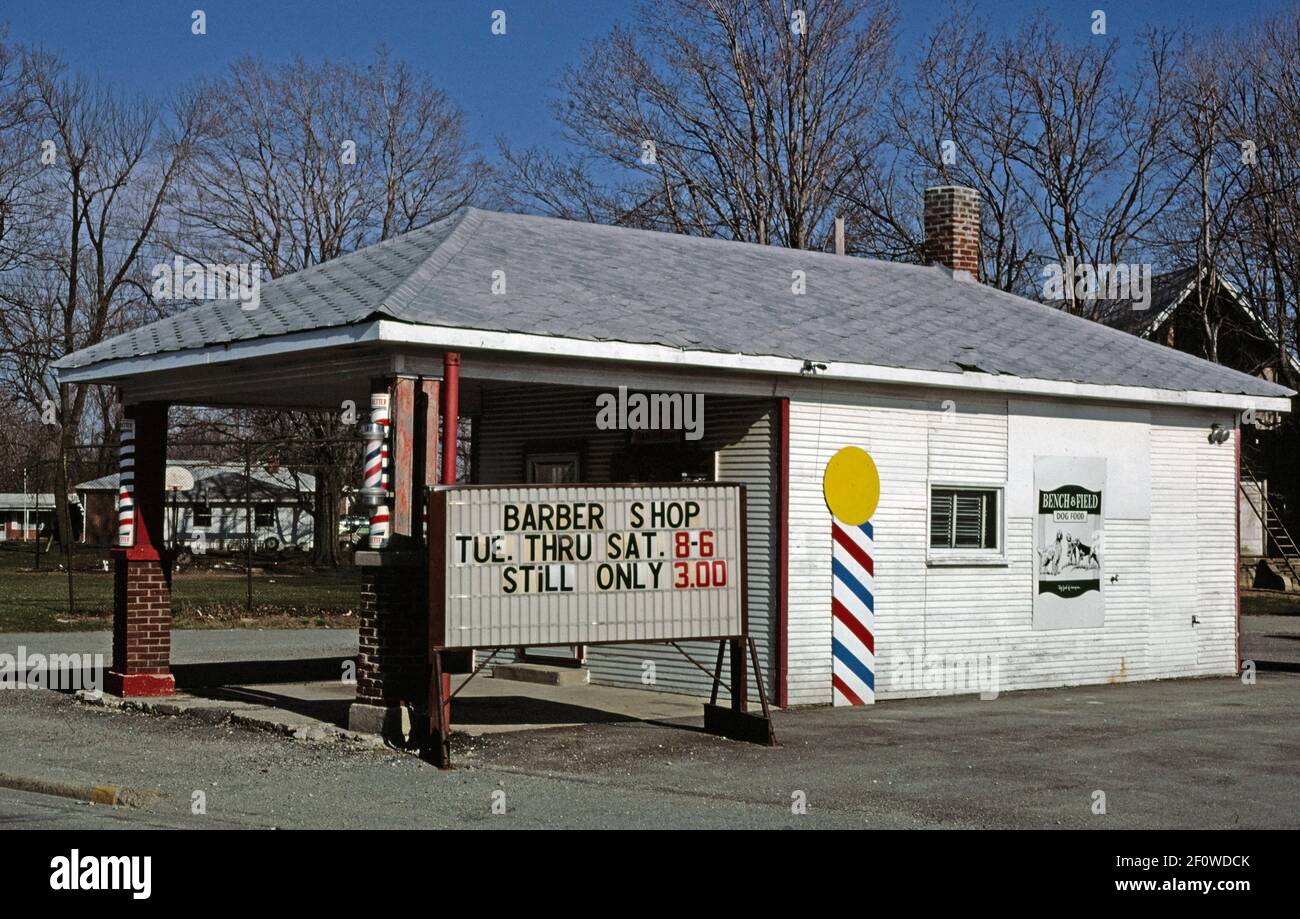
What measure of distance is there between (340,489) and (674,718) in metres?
37.2

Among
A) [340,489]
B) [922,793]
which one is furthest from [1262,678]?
[340,489]

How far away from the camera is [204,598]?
111 feet

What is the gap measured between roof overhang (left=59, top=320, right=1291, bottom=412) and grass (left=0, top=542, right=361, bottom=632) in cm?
1232

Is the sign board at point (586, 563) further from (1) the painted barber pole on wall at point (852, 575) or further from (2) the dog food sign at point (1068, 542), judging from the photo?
(2) the dog food sign at point (1068, 542)

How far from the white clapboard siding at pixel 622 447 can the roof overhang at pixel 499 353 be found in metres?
0.94

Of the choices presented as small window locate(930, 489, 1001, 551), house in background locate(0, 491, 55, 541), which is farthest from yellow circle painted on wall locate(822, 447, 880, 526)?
house in background locate(0, 491, 55, 541)

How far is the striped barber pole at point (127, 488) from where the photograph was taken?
15945mm

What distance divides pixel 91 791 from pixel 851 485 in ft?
26.7

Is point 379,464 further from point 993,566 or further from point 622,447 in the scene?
point 993,566

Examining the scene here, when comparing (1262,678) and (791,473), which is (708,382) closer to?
(791,473)

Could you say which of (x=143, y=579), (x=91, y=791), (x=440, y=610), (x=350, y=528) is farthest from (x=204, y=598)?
(x=350, y=528)

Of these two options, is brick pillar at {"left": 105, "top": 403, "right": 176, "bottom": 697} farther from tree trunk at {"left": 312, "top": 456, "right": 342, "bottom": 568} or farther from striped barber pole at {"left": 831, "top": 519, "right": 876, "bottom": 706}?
tree trunk at {"left": 312, "top": 456, "right": 342, "bottom": 568}

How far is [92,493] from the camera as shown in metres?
75.1

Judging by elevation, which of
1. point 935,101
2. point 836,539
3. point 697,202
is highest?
point 935,101
